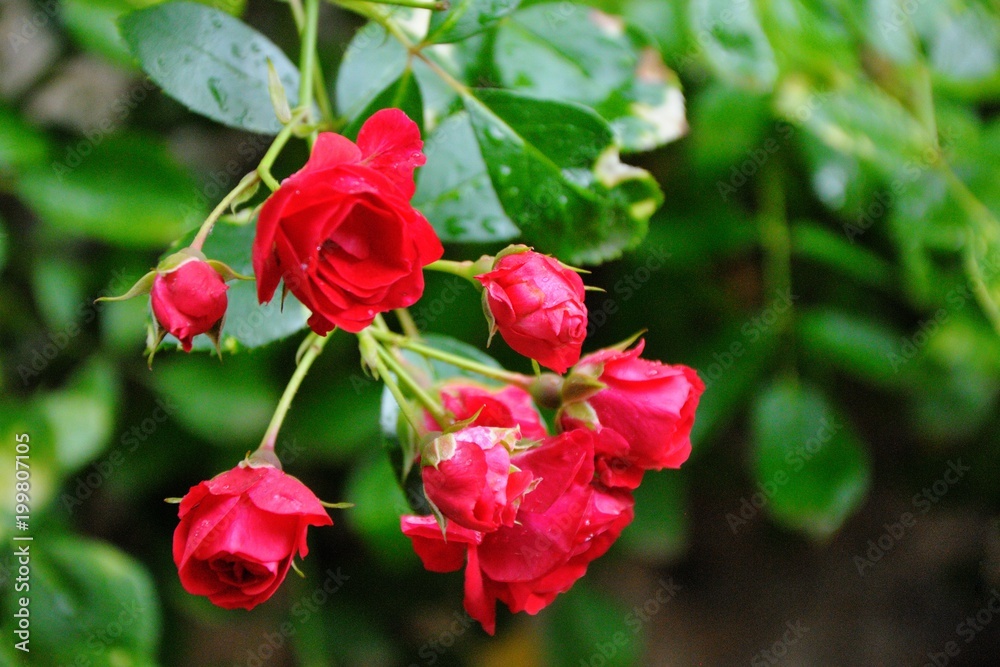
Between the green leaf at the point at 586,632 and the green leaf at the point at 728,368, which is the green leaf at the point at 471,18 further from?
the green leaf at the point at 586,632

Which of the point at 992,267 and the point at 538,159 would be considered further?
the point at 992,267

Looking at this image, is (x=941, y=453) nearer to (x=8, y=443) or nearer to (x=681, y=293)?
(x=681, y=293)

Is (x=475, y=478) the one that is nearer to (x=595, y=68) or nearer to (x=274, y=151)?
(x=274, y=151)

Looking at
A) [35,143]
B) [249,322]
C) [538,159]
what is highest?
[538,159]

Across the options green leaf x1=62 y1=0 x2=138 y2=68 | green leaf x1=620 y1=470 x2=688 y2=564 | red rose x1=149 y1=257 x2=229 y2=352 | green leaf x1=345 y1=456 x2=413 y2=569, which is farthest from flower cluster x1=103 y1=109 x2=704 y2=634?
green leaf x1=620 y1=470 x2=688 y2=564

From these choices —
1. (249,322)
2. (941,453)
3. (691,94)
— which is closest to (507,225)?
(249,322)

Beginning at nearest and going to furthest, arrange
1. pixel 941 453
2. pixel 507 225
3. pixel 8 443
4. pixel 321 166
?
pixel 321 166 < pixel 507 225 < pixel 8 443 < pixel 941 453

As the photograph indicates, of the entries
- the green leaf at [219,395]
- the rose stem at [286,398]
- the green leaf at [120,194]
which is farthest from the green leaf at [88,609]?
the rose stem at [286,398]
